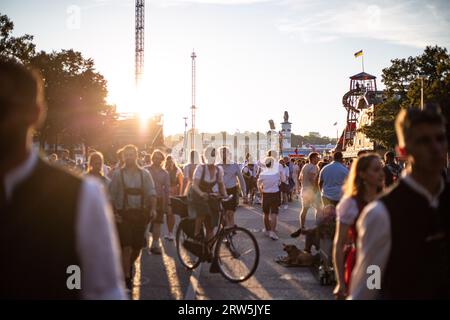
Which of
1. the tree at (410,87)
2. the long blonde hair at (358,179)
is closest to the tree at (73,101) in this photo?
the tree at (410,87)

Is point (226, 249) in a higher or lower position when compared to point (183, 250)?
higher

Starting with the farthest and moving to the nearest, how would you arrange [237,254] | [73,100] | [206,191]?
[73,100], [206,191], [237,254]

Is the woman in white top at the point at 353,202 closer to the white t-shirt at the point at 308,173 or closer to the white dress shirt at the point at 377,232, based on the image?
the white dress shirt at the point at 377,232

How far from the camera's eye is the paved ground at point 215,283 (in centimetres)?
743

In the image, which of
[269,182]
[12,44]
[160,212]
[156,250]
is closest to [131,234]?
[156,250]

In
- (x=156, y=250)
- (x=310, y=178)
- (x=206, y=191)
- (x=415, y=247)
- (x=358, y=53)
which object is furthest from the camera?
(x=358, y=53)

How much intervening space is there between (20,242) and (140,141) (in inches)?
1893

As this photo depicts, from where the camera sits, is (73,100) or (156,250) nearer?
(156,250)

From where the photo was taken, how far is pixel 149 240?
42.0ft

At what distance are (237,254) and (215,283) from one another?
498 mm

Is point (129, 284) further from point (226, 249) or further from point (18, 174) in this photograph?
point (18, 174)

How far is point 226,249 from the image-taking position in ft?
27.7

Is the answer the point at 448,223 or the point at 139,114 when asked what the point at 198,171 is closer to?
the point at 448,223

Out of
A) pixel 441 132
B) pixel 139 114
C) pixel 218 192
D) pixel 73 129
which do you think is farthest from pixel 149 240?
pixel 139 114
